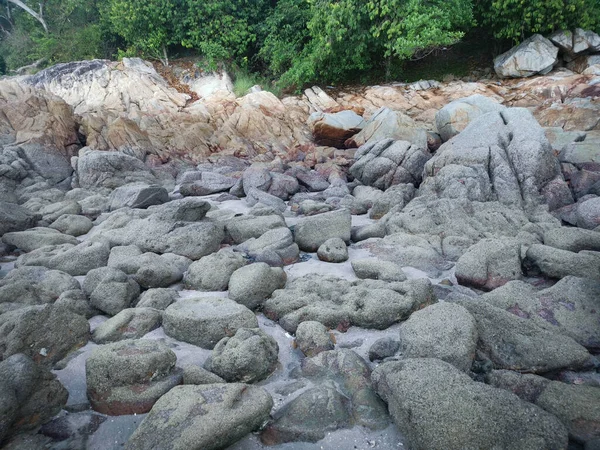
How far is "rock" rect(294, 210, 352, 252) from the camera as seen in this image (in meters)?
6.36

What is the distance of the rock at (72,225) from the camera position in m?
7.37

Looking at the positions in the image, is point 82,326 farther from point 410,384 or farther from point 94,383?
point 410,384

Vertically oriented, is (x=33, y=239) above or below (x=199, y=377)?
above

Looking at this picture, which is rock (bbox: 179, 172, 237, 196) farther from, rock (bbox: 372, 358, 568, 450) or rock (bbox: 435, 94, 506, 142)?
rock (bbox: 372, 358, 568, 450)

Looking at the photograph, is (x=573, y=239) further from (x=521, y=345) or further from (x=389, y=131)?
(x=389, y=131)

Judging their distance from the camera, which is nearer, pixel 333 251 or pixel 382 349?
pixel 382 349

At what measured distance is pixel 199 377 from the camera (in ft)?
10.6

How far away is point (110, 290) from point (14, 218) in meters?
4.23

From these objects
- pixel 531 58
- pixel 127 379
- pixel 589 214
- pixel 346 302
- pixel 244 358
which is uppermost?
pixel 531 58

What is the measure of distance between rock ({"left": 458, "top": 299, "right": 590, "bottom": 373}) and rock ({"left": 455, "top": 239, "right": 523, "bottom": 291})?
1196 mm

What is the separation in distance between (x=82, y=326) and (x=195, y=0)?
55.3 feet

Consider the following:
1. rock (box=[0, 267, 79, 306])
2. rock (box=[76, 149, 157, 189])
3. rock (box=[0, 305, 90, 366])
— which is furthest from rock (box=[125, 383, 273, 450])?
rock (box=[76, 149, 157, 189])

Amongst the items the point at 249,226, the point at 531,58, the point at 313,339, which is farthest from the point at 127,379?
the point at 531,58

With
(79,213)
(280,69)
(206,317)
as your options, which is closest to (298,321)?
(206,317)
